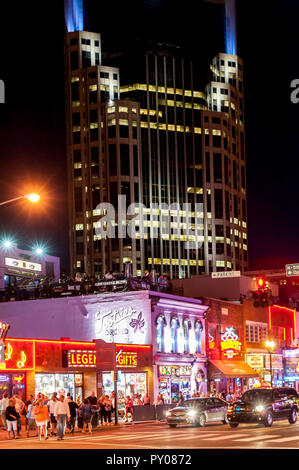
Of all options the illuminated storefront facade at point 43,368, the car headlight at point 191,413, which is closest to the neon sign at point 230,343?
the illuminated storefront facade at point 43,368

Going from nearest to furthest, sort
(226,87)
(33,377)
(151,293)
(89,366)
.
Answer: (33,377), (89,366), (151,293), (226,87)

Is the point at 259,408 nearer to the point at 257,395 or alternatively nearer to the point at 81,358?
the point at 257,395

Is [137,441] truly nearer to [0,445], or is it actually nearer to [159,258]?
[0,445]

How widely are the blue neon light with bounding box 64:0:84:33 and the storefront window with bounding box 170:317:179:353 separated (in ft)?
446

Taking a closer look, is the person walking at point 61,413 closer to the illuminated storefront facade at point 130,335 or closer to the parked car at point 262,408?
the parked car at point 262,408

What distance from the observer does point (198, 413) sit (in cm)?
3616

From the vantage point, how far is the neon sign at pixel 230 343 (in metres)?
58.5

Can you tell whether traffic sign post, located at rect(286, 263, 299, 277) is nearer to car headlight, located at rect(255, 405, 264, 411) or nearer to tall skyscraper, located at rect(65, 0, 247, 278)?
car headlight, located at rect(255, 405, 264, 411)

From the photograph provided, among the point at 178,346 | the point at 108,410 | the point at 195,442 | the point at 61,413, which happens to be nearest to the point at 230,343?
the point at 178,346

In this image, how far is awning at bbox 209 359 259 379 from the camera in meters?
56.6

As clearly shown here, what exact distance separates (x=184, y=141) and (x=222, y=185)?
1331 cm

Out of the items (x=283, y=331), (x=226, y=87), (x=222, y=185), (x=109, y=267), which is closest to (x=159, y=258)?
(x=109, y=267)

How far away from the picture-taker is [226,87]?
7323 inches

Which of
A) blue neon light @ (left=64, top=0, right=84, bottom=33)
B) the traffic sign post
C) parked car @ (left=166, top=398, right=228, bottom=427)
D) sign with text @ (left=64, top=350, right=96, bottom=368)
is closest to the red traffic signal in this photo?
the traffic sign post
